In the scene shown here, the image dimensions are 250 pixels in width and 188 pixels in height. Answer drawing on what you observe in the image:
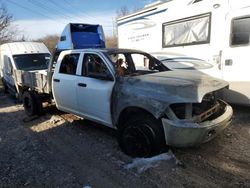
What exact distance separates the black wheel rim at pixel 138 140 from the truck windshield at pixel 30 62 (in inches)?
271

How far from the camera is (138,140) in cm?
456

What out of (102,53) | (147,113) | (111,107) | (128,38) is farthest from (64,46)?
(147,113)

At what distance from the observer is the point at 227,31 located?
254 inches

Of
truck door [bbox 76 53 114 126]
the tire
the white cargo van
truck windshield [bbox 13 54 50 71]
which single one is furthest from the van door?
the tire

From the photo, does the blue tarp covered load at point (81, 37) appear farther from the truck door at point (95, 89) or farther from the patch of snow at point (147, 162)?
the patch of snow at point (147, 162)

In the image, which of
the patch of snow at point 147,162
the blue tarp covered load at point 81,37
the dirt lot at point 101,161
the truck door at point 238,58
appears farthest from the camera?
the blue tarp covered load at point 81,37

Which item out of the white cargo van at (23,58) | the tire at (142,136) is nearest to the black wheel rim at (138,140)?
the tire at (142,136)

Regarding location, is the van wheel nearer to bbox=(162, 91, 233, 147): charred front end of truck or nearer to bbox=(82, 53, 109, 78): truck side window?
bbox=(82, 53, 109, 78): truck side window

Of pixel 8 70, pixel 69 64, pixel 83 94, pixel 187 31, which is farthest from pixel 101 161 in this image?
pixel 8 70

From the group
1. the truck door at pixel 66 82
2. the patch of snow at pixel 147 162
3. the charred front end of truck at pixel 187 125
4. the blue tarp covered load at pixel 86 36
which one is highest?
the blue tarp covered load at pixel 86 36

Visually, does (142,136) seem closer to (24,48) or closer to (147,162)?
(147,162)

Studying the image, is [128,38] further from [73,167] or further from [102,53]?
[73,167]

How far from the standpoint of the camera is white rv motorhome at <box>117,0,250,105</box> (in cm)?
629

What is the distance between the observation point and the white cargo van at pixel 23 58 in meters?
10.4
